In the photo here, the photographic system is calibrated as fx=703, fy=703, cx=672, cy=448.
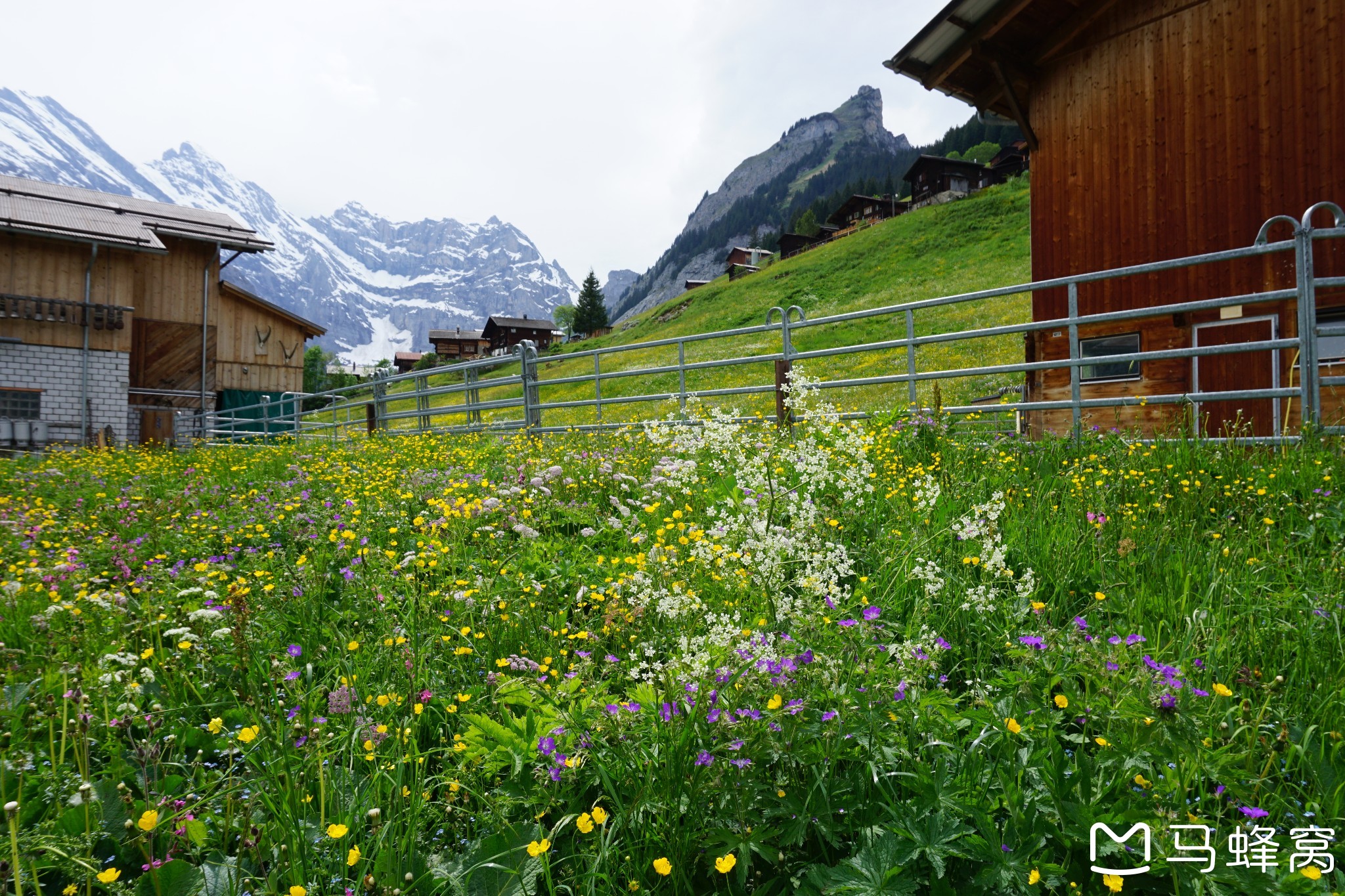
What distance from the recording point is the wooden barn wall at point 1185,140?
7.95m

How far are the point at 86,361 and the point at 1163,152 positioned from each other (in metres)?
28.2

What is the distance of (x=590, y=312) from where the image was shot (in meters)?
81.1

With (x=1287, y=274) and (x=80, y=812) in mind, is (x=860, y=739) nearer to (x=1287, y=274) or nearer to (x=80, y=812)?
(x=80, y=812)

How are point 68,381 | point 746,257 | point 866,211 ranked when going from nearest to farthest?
point 68,381, point 866,211, point 746,257

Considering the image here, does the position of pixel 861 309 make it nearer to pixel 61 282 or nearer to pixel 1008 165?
pixel 61 282

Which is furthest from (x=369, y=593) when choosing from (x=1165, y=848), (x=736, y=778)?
(x=1165, y=848)

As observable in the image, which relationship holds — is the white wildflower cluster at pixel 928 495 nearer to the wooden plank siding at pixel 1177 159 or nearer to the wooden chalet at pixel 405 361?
the wooden plank siding at pixel 1177 159

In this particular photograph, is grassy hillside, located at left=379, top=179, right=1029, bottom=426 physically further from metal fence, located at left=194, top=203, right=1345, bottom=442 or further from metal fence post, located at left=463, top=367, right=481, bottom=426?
metal fence post, located at left=463, top=367, right=481, bottom=426

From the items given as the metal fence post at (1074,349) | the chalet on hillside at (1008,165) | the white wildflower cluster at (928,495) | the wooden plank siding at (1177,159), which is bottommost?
the white wildflower cluster at (928,495)

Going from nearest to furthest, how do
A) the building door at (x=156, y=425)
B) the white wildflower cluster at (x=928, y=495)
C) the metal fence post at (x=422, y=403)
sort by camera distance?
1. the white wildflower cluster at (x=928, y=495)
2. the metal fence post at (x=422, y=403)
3. the building door at (x=156, y=425)

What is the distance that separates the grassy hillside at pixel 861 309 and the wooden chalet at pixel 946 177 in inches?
421

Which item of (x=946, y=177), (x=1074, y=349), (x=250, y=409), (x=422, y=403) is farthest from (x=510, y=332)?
(x=1074, y=349)

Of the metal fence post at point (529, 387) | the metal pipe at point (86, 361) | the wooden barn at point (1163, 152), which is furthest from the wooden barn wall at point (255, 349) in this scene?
the wooden barn at point (1163, 152)

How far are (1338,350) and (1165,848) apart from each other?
9.28 metres
